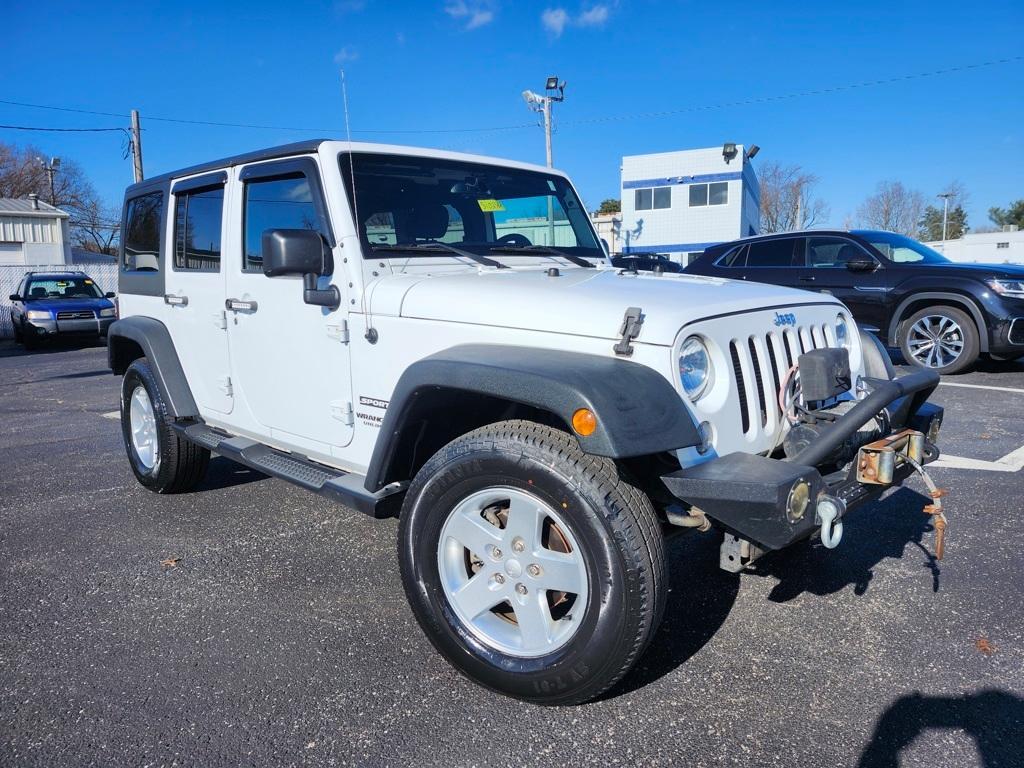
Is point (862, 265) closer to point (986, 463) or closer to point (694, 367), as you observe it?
point (986, 463)

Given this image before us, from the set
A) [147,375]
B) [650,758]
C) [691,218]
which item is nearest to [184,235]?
[147,375]

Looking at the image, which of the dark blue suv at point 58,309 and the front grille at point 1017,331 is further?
the dark blue suv at point 58,309

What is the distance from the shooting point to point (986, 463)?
5340mm

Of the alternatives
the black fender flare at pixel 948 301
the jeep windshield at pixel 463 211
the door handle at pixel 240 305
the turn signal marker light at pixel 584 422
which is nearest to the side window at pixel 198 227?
the door handle at pixel 240 305

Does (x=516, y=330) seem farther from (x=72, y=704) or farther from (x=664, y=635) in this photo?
(x=72, y=704)

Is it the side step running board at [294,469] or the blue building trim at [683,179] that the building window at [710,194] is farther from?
the side step running board at [294,469]

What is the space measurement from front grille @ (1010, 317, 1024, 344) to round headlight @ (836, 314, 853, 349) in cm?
646

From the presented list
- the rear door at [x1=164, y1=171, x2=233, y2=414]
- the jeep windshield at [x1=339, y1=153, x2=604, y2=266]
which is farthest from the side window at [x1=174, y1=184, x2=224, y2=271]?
the jeep windshield at [x1=339, y1=153, x2=604, y2=266]

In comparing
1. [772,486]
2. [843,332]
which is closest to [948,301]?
[843,332]

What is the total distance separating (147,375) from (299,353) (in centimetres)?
171

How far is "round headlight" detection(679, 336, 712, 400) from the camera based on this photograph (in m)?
2.54

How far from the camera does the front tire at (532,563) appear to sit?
2.30 m

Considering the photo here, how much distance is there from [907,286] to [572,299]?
7776mm

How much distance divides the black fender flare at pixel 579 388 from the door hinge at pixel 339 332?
2.06 feet
